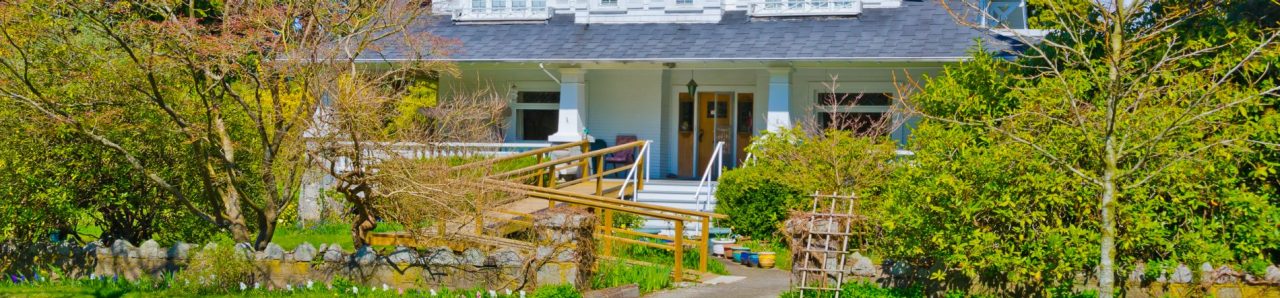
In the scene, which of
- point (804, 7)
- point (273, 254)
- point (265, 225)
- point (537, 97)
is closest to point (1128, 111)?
point (273, 254)

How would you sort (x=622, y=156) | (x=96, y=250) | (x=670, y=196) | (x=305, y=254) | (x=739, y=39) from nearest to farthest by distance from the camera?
(x=305, y=254) < (x=96, y=250) < (x=670, y=196) < (x=739, y=39) < (x=622, y=156)

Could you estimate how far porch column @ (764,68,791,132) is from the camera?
18.9 metres

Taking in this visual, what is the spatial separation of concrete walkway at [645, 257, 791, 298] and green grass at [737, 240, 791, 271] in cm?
29

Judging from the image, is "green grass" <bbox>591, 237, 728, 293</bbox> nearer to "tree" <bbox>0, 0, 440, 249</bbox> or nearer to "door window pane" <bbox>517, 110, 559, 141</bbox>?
"tree" <bbox>0, 0, 440, 249</bbox>

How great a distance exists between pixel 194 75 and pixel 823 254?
5983 mm

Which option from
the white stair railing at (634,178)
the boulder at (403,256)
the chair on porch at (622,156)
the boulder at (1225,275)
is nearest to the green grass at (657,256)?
the boulder at (403,256)

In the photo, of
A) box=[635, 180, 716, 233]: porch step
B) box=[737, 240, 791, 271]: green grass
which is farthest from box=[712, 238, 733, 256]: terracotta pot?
box=[635, 180, 716, 233]: porch step

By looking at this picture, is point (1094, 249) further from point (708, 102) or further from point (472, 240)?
point (708, 102)

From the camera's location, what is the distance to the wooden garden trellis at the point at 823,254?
35.5 ft

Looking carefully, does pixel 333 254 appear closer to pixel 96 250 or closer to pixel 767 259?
pixel 96 250

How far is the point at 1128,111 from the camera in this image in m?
10.3

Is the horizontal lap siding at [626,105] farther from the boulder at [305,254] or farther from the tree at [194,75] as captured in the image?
the boulder at [305,254]

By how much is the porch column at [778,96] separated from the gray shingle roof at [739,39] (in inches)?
14.4

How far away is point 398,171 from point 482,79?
11.4 metres
